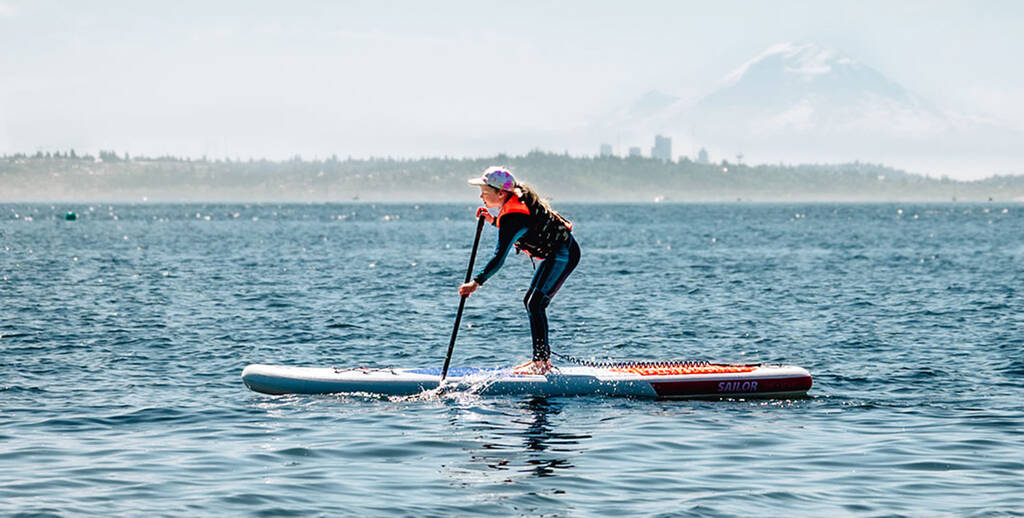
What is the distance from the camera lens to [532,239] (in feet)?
51.3

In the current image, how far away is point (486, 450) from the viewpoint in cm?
1283

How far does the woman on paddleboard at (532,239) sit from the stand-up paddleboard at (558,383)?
0.38 metres

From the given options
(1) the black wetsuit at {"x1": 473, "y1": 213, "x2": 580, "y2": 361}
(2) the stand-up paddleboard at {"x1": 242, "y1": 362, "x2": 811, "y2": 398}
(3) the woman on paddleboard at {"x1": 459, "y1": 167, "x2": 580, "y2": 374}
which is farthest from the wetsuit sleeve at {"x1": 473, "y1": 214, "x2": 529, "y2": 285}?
(2) the stand-up paddleboard at {"x1": 242, "y1": 362, "x2": 811, "y2": 398}

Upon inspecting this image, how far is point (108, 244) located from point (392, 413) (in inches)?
2878

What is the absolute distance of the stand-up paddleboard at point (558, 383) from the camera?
16.0 metres

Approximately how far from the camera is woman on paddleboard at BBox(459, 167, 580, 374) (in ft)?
49.5

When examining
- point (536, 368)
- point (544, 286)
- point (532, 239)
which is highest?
point (532, 239)

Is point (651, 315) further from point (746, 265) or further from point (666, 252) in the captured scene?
point (666, 252)

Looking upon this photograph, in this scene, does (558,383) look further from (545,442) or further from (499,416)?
(545,442)

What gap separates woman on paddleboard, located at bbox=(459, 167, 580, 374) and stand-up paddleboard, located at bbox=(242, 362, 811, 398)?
0.38m

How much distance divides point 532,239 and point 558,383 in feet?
6.70

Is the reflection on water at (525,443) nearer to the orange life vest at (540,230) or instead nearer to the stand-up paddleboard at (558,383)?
the stand-up paddleboard at (558,383)

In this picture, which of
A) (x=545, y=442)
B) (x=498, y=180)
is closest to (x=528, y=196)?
(x=498, y=180)

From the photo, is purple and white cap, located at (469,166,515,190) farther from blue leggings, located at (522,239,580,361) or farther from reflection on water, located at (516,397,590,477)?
reflection on water, located at (516,397,590,477)
